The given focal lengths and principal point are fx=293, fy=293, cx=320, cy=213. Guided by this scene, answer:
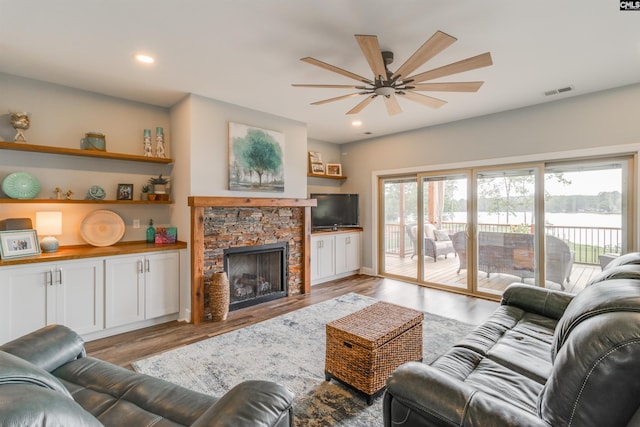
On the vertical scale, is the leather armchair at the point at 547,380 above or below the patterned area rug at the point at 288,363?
above

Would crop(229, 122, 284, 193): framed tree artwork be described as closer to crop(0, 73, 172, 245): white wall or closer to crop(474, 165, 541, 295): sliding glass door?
crop(0, 73, 172, 245): white wall

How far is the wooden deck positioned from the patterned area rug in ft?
4.75

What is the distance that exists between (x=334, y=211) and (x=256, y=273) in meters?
2.04

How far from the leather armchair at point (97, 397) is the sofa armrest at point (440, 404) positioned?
48 centimetres

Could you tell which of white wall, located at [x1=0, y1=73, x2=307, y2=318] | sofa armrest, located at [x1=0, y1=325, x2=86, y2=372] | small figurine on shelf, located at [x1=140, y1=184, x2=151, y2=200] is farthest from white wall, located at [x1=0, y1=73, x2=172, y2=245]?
sofa armrest, located at [x1=0, y1=325, x2=86, y2=372]

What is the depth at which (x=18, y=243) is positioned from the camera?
2781 millimetres

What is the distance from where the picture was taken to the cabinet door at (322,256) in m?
5.08

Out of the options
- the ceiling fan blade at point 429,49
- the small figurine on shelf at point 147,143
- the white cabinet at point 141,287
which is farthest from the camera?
the small figurine on shelf at point 147,143

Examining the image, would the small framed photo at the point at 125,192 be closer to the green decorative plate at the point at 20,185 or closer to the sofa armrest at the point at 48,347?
the green decorative plate at the point at 20,185

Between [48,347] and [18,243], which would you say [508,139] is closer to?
[48,347]

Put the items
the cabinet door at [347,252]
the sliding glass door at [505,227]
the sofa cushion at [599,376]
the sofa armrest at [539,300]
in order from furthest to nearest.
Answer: the cabinet door at [347,252] < the sliding glass door at [505,227] < the sofa armrest at [539,300] < the sofa cushion at [599,376]

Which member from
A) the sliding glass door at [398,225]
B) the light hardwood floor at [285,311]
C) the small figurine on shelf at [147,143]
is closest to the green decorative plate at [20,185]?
the small figurine on shelf at [147,143]

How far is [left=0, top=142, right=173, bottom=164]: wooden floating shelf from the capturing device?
288 centimetres

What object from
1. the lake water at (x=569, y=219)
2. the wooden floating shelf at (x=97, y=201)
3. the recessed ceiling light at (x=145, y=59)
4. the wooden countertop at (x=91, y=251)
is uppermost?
the recessed ceiling light at (x=145, y=59)
